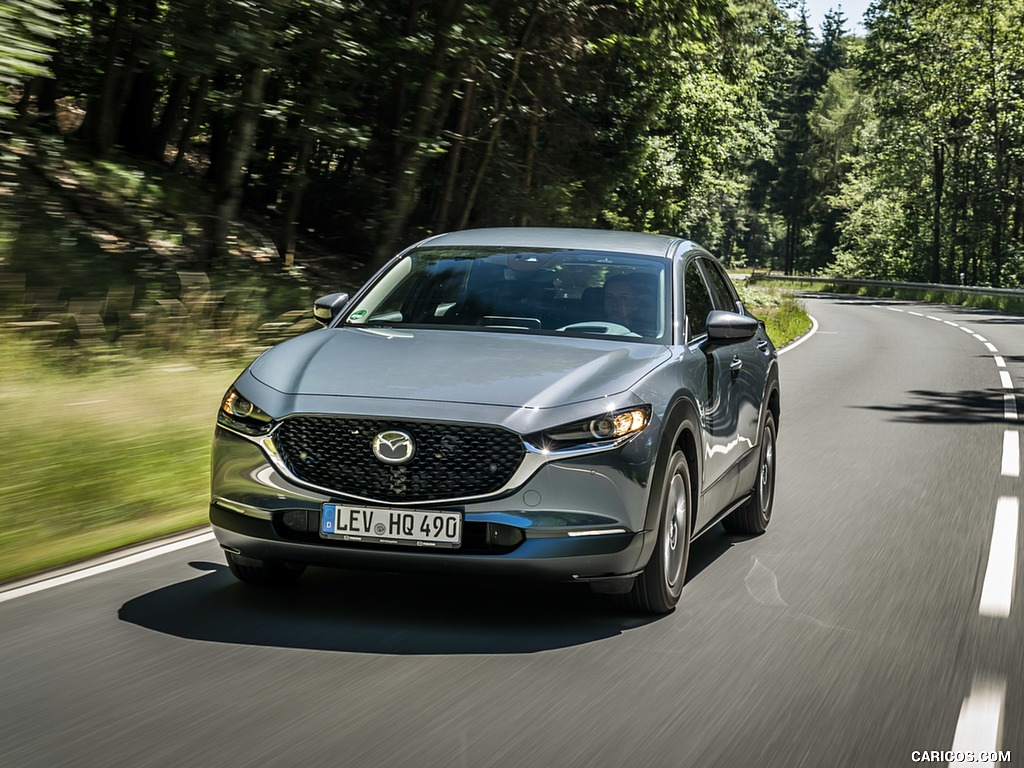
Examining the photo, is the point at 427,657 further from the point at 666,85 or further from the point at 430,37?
the point at 666,85

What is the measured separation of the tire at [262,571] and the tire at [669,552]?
4.93ft

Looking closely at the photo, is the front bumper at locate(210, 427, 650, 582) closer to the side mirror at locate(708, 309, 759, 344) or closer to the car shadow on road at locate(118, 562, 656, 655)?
the car shadow on road at locate(118, 562, 656, 655)

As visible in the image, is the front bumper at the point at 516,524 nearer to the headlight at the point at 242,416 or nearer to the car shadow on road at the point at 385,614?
the headlight at the point at 242,416

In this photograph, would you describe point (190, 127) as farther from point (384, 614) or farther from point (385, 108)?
point (384, 614)

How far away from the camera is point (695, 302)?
691 centimetres

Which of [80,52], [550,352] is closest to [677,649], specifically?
[550,352]

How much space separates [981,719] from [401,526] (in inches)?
84.8

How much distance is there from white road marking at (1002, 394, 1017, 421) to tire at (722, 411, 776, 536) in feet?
24.5

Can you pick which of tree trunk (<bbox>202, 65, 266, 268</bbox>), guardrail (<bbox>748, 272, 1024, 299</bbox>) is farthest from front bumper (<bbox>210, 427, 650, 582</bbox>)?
guardrail (<bbox>748, 272, 1024, 299</bbox>)

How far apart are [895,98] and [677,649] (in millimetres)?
65440

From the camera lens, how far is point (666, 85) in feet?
93.7

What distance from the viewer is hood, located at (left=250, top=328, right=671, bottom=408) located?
5.32 metres

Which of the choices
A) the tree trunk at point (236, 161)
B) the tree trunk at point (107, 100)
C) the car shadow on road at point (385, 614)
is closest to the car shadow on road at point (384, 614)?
the car shadow on road at point (385, 614)

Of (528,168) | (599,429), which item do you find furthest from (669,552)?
(528,168)
